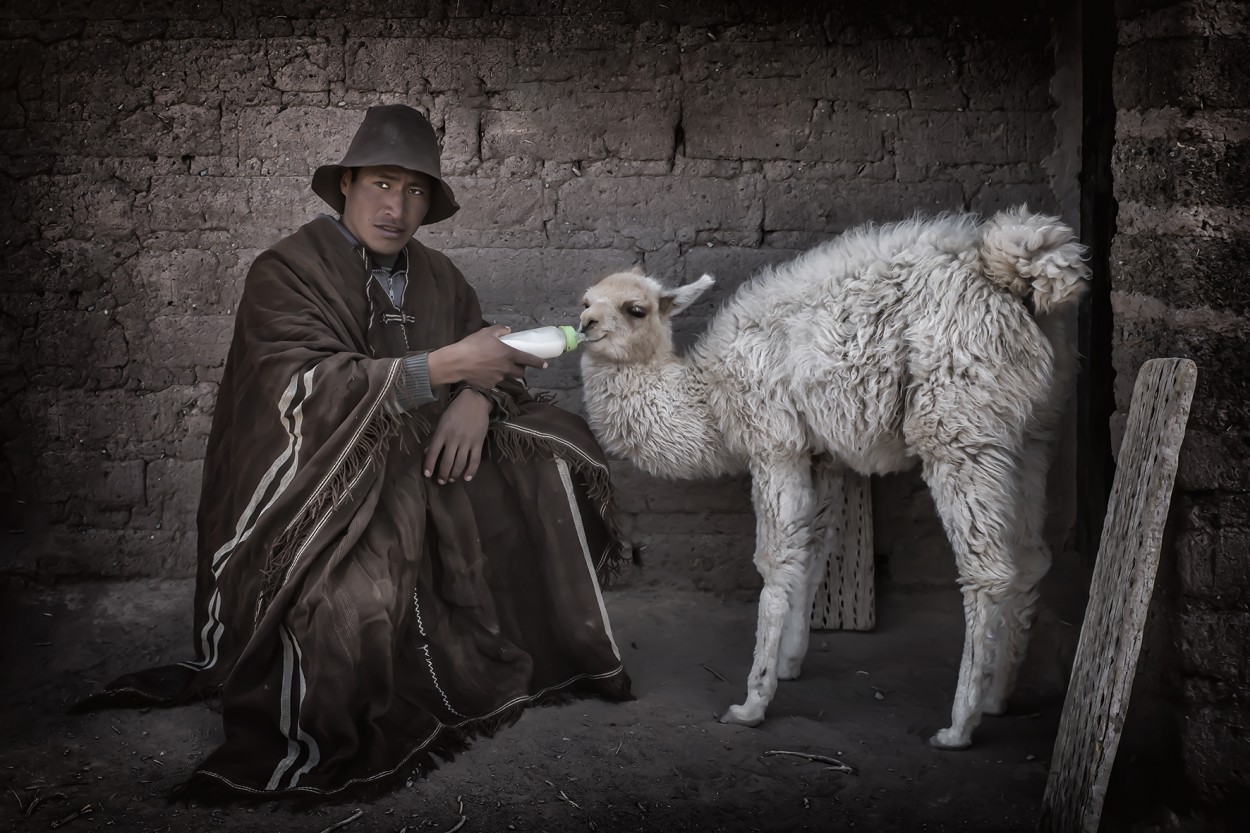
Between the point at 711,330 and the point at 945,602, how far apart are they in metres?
1.85

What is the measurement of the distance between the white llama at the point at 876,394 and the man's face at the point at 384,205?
751 mm

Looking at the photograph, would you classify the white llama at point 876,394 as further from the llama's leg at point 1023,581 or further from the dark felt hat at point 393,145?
the dark felt hat at point 393,145

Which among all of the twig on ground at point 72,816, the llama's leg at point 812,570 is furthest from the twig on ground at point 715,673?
the twig on ground at point 72,816

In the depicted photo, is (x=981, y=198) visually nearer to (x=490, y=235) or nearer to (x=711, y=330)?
(x=711, y=330)

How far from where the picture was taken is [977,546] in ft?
10.6

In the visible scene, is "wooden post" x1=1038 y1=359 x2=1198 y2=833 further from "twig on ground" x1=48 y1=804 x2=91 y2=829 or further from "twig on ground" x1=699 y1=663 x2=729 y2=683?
"twig on ground" x1=48 y1=804 x2=91 y2=829

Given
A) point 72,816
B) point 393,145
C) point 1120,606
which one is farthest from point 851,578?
point 72,816

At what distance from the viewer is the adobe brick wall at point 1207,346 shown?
2797mm

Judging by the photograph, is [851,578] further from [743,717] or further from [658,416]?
[658,416]

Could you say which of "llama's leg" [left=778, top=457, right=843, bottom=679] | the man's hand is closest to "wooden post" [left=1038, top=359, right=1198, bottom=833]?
"llama's leg" [left=778, top=457, right=843, bottom=679]

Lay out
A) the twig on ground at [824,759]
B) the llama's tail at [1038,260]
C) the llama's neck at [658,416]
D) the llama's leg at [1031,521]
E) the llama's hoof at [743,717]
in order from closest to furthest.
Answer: the llama's tail at [1038,260] < the twig on ground at [824,759] < the llama's leg at [1031,521] < the llama's hoof at [743,717] < the llama's neck at [658,416]

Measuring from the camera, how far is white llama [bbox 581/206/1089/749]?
3197 mm

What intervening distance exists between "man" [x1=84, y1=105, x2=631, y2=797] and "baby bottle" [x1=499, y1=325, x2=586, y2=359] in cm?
5

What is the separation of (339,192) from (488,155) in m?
0.96
